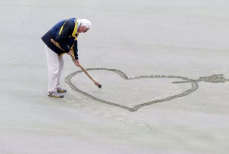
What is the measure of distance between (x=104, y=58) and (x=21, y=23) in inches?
107

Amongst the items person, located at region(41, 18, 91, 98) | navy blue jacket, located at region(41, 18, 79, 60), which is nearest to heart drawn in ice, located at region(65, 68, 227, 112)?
person, located at region(41, 18, 91, 98)

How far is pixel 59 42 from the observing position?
427 inches

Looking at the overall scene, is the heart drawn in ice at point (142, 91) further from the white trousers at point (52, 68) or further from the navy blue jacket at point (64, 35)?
the navy blue jacket at point (64, 35)

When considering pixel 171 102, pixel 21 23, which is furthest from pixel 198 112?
pixel 21 23

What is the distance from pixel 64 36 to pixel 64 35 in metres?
0.02

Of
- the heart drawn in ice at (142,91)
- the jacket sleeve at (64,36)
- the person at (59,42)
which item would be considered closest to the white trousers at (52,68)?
the person at (59,42)

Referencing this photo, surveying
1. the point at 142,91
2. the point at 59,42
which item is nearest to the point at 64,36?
the point at 59,42

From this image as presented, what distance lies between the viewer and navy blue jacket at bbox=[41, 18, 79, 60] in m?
10.7

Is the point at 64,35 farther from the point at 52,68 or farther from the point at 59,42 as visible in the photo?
the point at 52,68

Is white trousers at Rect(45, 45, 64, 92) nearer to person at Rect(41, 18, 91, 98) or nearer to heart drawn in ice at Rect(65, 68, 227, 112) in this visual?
person at Rect(41, 18, 91, 98)

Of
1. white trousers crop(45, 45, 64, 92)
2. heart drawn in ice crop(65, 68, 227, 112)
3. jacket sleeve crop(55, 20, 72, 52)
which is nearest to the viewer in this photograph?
jacket sleeve crop(55, 20, 72, 52)

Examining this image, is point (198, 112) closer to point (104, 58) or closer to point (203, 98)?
point (203, 98)

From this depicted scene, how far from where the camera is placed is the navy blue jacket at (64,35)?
10.7 metres

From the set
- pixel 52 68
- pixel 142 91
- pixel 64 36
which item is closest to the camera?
pixel 64 36
